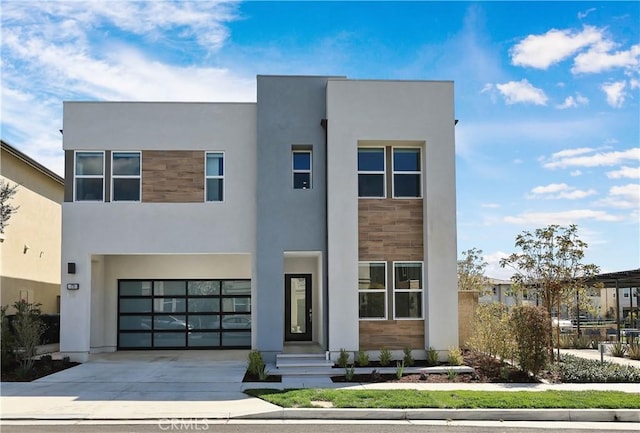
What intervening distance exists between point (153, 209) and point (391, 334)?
7.77 metres

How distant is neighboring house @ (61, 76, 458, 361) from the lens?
17.2m

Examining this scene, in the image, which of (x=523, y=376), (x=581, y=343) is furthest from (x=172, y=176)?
(x=581, y=343)

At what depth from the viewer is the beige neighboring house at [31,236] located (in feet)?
67.6

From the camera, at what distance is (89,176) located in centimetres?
1809

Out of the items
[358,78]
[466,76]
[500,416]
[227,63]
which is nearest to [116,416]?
[500,416]

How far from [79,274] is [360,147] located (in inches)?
353

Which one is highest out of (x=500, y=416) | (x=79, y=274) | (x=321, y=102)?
(x=321, y=102)

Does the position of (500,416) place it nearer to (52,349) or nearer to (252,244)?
(252,244)

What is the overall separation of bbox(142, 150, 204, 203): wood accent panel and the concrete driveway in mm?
4808

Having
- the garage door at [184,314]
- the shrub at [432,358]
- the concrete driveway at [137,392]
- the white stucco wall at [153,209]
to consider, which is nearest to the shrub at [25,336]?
the concrete driveway at [137,392]

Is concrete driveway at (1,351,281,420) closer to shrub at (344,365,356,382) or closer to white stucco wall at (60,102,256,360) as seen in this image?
white stucco wall at (60,102,256,360)

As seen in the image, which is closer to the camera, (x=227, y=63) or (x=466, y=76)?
(x=227, y=63)

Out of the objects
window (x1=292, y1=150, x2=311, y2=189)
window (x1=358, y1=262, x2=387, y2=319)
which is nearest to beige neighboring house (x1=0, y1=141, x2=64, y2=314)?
window (x1=292, y1=150, x2=311, y2=189)

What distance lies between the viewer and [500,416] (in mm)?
11250
